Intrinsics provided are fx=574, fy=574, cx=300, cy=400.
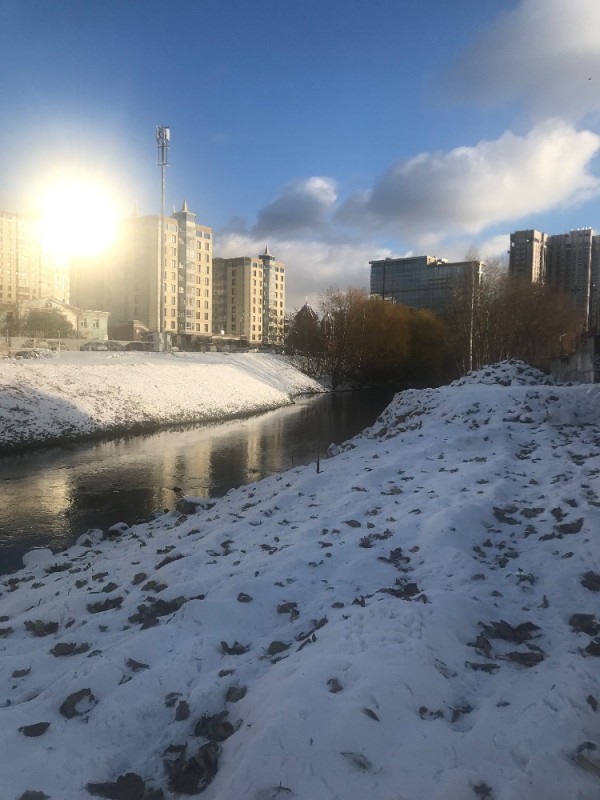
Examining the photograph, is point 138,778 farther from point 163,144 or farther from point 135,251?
point 135,251

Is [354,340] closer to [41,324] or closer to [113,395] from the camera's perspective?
[113,395]

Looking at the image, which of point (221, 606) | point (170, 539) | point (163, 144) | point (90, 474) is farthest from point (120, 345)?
point (221, 606)

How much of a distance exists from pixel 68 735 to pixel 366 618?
2.42 metres

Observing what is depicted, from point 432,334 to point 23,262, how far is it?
86.0 m

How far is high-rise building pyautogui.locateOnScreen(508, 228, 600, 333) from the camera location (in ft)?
232

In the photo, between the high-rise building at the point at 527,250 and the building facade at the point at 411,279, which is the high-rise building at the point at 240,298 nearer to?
the building facade at the point at 411,279

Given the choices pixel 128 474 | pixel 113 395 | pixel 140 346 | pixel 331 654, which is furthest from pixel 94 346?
pixel 331 654

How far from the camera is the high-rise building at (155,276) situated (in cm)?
10588

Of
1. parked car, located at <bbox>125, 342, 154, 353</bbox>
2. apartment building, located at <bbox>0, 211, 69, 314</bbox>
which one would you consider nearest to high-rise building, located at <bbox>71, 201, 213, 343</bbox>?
apartment building, located at <bbox>0, 211, 69, 314</bbox>

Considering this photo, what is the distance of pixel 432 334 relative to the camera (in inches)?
2886

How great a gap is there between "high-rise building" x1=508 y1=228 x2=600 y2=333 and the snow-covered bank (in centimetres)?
4203

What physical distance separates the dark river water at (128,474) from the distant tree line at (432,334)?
63.9ft

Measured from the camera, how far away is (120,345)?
56625 millimetres

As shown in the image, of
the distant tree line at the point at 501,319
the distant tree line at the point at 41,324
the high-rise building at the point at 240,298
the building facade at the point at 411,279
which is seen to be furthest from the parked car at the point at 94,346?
the high-rise building at the point at 240,298
